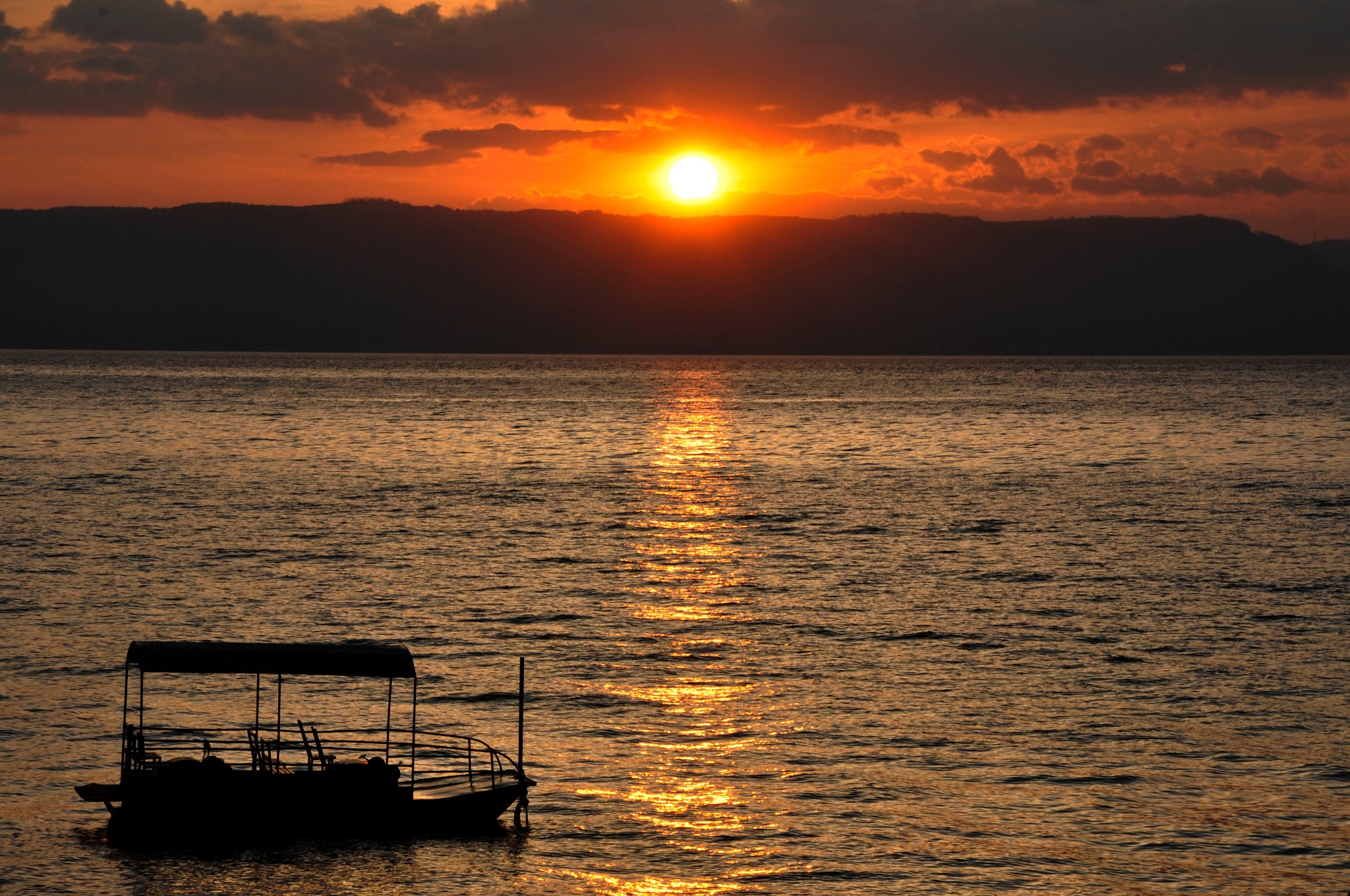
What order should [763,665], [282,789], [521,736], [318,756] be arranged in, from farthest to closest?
[763,665] < [318,756] < [521,736] < [282,789]

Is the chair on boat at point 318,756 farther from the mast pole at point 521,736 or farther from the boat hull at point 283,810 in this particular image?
the mast pole at point 521,736

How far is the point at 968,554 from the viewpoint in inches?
2972

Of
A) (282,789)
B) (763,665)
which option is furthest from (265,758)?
(763,665)

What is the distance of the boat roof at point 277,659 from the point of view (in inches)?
1268

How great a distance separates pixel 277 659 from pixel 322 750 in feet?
10.9

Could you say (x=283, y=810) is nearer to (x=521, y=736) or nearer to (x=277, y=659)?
(x=277, y=659)

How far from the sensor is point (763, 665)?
48.0 m

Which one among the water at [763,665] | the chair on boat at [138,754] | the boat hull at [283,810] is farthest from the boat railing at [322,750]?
the water at [763,665]

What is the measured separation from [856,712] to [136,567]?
4162 cm

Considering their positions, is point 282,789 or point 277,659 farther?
point 277,659

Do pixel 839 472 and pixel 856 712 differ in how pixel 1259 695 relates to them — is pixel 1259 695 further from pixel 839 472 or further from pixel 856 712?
pixel 839 472

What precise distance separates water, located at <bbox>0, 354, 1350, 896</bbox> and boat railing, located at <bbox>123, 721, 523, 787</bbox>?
144cm

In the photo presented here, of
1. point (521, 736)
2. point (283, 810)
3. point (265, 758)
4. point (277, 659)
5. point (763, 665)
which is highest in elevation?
point (277, 659)

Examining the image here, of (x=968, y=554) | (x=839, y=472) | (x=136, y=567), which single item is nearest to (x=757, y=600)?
(x=968, y=554)
